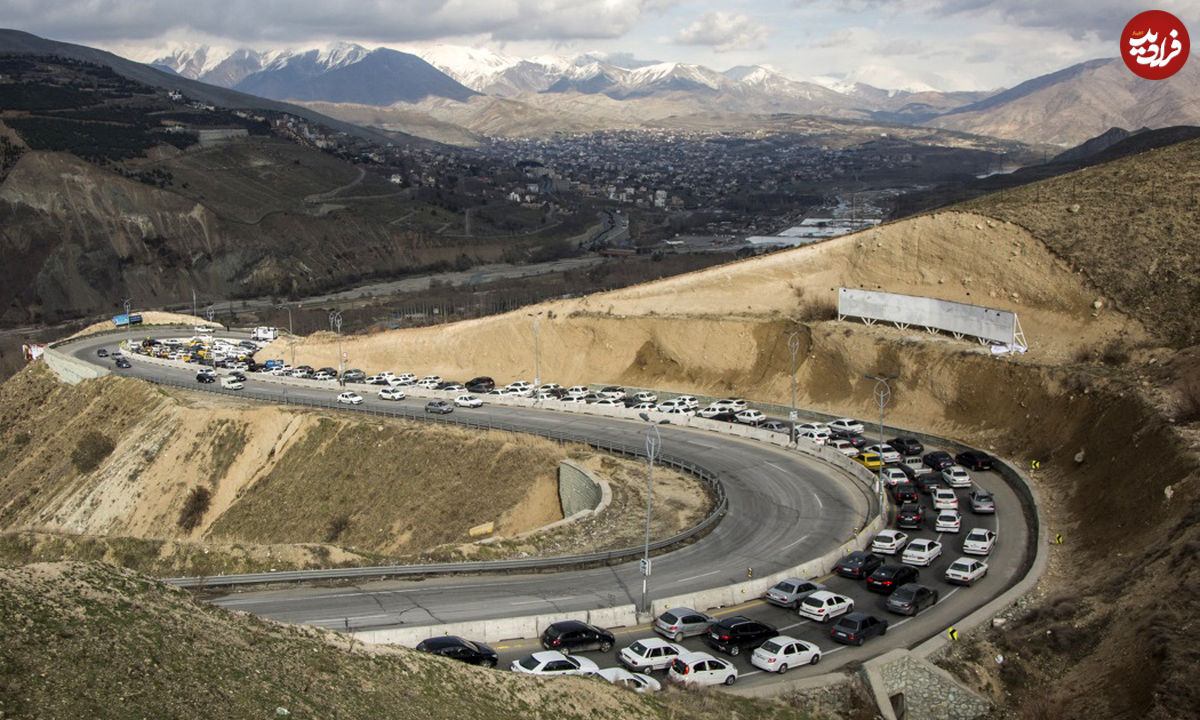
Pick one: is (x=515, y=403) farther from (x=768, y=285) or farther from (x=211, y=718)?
(x=211, y=718)

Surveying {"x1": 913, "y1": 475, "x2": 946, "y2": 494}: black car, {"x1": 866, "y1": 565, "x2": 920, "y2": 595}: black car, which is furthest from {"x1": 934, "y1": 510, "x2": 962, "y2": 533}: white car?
{"x1": 866, "y1": 565, "x2": 920, "y2": 595}: black car

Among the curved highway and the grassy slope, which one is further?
the grassy slope

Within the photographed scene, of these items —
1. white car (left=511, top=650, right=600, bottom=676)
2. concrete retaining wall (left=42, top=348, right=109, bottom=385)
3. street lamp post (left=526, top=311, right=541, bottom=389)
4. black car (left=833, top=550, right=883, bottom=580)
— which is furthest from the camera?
concrete retaining wall (left=42, top=348, right=109, bottom=385)

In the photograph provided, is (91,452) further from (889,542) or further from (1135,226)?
(1135,226)

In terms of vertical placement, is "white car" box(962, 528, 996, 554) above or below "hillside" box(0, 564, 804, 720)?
below

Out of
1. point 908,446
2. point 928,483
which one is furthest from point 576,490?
point 908,446

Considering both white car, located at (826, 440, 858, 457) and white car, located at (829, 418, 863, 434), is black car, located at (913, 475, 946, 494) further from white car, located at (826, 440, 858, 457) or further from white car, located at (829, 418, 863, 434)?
white car, located at (829, 418, 863, 434)

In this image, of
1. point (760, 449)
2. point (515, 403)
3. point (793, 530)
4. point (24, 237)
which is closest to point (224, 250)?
point (24, 237)

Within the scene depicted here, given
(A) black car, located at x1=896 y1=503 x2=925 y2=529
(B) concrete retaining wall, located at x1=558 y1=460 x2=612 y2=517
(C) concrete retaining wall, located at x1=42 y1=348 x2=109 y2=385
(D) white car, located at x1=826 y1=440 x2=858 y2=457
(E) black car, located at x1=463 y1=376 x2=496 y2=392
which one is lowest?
(C) concrete retaining wall, located at x1=42 y1=348 x2=109 y2=385
